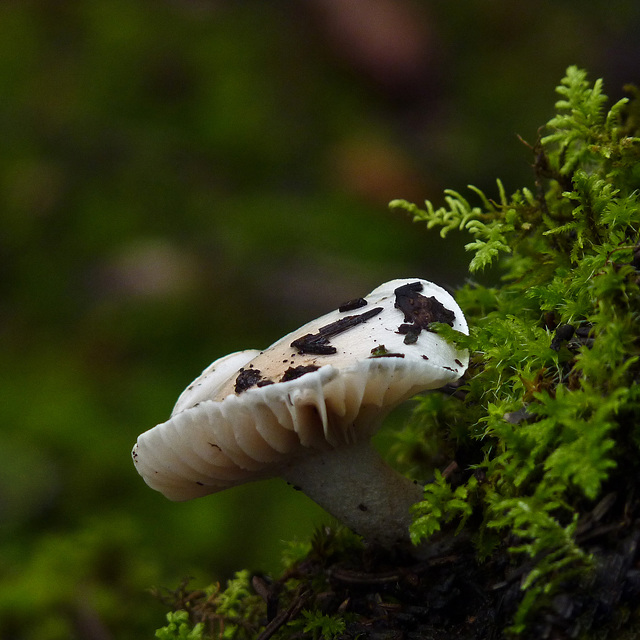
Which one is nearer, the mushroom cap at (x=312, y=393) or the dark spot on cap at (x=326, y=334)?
the mushroom cap at (x=312, y=393)

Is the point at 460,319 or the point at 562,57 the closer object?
the point at 460,319

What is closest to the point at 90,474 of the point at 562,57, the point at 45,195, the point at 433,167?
the point at 45,195

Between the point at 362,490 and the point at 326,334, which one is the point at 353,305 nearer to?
the point at 326,334

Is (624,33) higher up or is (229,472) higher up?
(624,33)

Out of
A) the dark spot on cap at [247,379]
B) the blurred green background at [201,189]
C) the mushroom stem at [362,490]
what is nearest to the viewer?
the dark spot on cap at [247,379]

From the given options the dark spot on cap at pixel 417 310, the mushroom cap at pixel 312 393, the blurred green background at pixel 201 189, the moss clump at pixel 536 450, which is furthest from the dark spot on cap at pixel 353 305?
the blurred green background at pixel 201 189

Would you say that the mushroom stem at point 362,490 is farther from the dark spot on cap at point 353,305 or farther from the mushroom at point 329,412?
the dark spot on cap at point 353,305

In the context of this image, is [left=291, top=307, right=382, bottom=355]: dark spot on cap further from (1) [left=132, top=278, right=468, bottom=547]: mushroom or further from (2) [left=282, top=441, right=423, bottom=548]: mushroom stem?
(2) [left=282, top=441, right=423, bottom=548]: mushroom stem

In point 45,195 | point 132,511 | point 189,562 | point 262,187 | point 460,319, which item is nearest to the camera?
point 460,319

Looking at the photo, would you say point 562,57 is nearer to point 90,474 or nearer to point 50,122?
point 50,122
